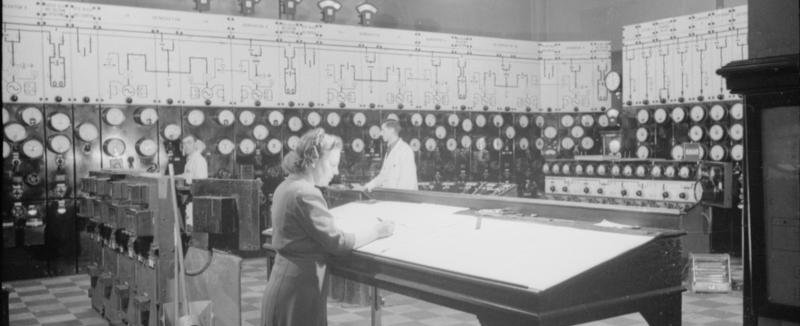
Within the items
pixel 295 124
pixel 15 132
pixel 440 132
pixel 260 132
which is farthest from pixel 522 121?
pixel 15 132

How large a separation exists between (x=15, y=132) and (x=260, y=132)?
3.07 meters

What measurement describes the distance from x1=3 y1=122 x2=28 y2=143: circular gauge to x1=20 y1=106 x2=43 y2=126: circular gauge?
4.0 inches

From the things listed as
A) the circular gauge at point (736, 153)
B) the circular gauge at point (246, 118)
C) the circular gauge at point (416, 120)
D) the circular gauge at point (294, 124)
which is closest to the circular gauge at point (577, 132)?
the circular gauge at point (416, 120)

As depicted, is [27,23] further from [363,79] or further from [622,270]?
[622,270]

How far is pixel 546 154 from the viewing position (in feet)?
39.2

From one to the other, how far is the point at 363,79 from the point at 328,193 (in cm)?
510

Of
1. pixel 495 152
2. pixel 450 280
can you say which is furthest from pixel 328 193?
pixel 495 152

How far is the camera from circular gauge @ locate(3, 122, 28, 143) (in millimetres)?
8476

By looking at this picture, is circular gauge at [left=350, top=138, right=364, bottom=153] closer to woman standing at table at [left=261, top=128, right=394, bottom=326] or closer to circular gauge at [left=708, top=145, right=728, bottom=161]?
circular gauge at [left=708, top=145, right=728, bottom=161]

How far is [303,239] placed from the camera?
3438 mm

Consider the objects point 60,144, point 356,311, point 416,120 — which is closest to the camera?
point 356,311

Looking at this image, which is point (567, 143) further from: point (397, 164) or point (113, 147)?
point (113, 147)

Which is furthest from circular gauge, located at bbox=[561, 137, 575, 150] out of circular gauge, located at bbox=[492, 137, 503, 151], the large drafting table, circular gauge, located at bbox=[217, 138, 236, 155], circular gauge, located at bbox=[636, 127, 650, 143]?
the large drafting table

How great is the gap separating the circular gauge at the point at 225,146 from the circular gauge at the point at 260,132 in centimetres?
36
